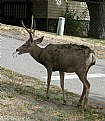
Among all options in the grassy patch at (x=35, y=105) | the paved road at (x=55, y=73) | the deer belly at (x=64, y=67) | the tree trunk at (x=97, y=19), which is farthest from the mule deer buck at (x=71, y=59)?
the tree trunk at (x=97, y=19)

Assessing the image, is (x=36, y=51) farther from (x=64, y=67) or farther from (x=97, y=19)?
(x=97, y=19)

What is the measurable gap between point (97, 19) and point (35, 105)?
17949 mm

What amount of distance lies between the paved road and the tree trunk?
29.7 ft

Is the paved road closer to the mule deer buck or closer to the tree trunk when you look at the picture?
the mule deer buck

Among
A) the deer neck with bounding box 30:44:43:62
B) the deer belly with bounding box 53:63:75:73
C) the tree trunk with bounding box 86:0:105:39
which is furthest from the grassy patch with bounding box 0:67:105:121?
the tree trunk with bounding box 86:0:105:39

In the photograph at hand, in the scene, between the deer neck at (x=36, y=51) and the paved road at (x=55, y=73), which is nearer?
the deer neck at (x=36, y=51)

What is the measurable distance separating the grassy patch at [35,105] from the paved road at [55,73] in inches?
37.6

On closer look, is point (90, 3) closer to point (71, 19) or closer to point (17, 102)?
point (71, 19)

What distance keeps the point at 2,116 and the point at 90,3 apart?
19803 millimetres

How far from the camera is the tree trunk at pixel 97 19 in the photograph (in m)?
24.2

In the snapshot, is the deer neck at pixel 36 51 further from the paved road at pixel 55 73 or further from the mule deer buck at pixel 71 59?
the paved road at pixel 55 73

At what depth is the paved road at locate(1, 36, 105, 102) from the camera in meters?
10.4

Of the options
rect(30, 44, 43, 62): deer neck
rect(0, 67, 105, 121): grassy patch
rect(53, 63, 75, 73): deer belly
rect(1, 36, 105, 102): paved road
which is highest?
rect(30, 44, 43, 62): deer neck

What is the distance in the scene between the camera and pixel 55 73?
12250 mm
